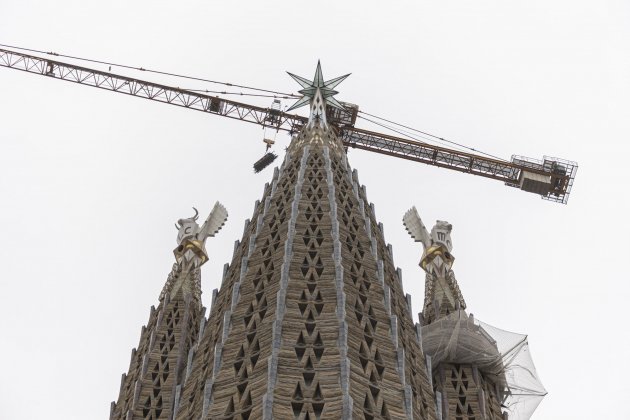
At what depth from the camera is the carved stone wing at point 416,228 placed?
44.6 meters

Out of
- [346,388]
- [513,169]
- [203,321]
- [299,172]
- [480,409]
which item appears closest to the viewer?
[346,388]

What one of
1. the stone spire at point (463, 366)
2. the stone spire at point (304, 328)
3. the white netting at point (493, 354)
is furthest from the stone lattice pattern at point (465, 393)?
the stone spire at point (304, 328)

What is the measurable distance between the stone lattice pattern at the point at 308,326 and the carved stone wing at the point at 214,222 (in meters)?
7.62

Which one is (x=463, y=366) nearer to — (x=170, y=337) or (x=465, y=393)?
(x=465, y=393)

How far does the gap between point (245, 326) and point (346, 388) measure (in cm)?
439

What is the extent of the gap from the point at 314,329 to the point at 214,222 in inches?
714

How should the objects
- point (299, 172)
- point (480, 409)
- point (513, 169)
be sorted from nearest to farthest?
point (480, 409), point (299, 172), point (513, 169)

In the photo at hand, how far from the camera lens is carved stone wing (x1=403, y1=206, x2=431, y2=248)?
44.6 meters

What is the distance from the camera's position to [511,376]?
38344 mm

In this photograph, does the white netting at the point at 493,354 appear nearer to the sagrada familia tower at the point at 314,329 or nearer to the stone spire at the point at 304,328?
the sagrada familia tower at the point at 314,329

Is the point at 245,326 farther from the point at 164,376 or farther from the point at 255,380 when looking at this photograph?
the point at 164,376

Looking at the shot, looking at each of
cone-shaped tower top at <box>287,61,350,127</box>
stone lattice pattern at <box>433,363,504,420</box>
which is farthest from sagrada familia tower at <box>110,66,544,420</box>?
cone-shaped tower top at <box>287,61,350,127</box>

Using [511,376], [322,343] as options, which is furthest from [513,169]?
[322,343]

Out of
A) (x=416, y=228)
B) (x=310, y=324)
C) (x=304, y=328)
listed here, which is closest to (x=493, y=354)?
(x=416, y=228)
